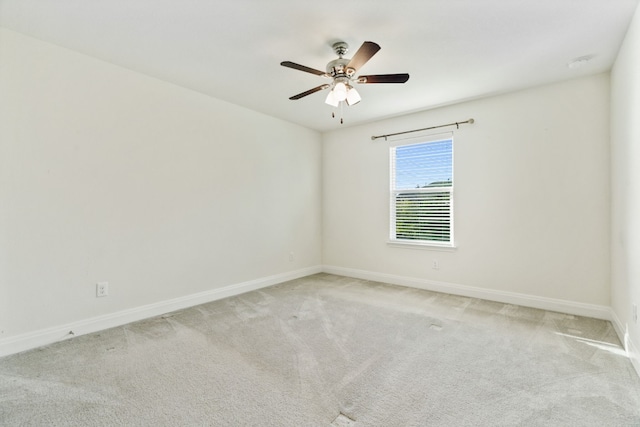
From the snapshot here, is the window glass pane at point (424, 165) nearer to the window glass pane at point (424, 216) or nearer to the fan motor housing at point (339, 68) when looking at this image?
the window glass pane at point (424, 216)

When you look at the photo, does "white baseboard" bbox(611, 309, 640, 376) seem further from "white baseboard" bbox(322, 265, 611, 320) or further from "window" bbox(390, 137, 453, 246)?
"window" bbox(390, 137, 453, 246)

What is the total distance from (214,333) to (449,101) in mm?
3801

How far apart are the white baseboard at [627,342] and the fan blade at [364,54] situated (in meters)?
2.74

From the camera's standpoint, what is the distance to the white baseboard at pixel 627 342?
80.0 inches

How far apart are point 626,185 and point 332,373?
276 centimetres

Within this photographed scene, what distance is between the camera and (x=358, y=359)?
221 cm

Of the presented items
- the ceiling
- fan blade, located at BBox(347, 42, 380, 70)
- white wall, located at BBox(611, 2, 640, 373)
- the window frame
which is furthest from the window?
fan blade, located at BBox(347, 42, 380, 70)

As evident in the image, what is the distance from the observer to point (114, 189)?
2852 millimetres

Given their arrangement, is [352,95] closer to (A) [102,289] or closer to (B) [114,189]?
(B) [114,189]

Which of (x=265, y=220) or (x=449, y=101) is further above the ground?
(x=449, y=101)

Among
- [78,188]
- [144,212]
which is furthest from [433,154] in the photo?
[78,188]

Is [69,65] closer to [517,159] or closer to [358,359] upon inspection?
[358,359]

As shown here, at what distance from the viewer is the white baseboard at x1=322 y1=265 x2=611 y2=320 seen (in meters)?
3.05

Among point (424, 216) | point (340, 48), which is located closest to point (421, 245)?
point (424, 216)
